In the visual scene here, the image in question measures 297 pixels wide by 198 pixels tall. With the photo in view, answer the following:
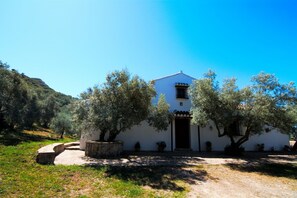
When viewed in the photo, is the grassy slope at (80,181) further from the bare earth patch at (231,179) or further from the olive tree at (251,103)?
the olive tree at (251,103)

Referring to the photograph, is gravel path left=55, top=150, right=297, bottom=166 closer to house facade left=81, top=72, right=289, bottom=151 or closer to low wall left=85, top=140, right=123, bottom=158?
low wall left=85, top=140, right=123, bottom=158

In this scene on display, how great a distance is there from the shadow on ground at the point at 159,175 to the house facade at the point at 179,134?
22.7 feet

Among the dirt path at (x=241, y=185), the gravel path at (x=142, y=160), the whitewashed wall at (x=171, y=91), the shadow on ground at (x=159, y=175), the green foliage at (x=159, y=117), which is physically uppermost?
the whitewashed wall at (x=171, y=91)

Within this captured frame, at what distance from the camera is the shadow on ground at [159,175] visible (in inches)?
290

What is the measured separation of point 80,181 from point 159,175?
10.3 feet

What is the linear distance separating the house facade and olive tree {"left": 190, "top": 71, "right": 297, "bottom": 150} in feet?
12.7

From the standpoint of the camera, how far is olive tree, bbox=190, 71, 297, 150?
478 inches

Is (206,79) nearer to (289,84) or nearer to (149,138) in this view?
(289,84)

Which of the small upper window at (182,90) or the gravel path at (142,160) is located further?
the small upper window at (182,90)

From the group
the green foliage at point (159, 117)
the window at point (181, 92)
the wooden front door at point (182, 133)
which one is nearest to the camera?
the green foliage at point (159, 117)

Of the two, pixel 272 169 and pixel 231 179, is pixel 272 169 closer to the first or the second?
pixel 272 169

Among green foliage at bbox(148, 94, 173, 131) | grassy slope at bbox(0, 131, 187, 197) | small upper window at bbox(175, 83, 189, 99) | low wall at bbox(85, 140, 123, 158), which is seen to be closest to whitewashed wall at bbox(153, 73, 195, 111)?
small upper window at bbox(175, 83, 189, 99)

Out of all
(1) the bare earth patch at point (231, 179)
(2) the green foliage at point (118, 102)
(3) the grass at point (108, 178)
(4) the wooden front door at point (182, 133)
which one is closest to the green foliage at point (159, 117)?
(2) the green foliage at point (118, 102)

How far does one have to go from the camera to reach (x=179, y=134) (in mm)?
17828
